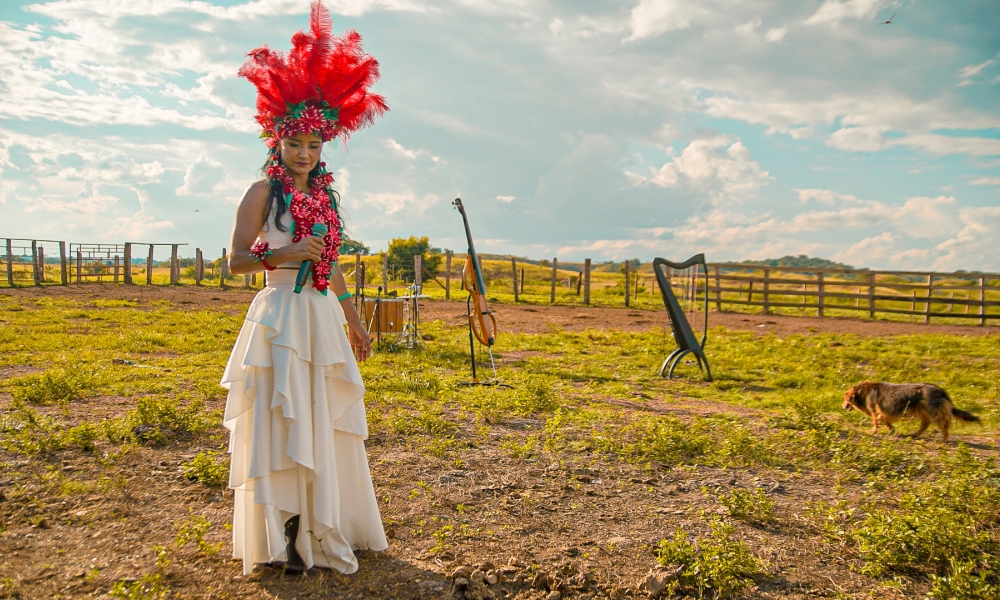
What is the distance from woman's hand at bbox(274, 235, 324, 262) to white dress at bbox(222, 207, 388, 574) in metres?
0.13

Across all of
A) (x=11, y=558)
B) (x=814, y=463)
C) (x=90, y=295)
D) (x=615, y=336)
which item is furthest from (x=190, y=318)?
(x=814, y=463)

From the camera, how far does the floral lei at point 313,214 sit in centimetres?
279

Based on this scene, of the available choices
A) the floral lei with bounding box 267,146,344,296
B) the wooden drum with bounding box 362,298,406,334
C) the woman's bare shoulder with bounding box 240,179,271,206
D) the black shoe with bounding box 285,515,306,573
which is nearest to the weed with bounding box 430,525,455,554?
the black shoe with bounding box 285,515,306,573

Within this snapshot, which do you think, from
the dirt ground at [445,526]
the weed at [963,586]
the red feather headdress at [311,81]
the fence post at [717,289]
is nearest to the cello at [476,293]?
the dirt ground at [445,526]

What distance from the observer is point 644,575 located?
2990mm

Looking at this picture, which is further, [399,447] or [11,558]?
[399,447]

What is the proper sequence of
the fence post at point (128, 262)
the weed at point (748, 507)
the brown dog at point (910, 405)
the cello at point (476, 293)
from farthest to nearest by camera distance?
the fence post at point (128, 262) → the cello at point (476, 293) → the brown dog at point (910, 405) → the weed at point (748, 507)

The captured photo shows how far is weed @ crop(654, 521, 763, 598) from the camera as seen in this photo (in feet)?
9.23

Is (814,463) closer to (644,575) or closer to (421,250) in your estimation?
(644,575)

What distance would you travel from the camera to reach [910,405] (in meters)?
5.70

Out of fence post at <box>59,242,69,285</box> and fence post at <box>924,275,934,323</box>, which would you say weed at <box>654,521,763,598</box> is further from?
fence post at <box>59,242,69,285</box>

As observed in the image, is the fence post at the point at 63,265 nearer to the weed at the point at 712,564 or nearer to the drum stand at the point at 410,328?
the drum stand at the point at 410,328

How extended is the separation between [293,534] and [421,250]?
43324 mm

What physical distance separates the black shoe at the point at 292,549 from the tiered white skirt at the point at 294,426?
3 centimetres
